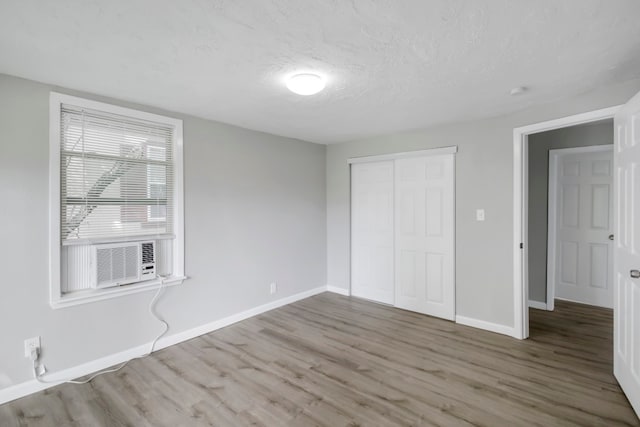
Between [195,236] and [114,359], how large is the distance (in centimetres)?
129

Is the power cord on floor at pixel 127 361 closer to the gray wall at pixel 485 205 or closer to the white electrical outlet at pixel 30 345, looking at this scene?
the white electrical outlet at pixel 30 345

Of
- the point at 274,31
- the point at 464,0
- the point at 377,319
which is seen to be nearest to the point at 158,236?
the point at 274,31

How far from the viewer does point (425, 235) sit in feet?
13.0

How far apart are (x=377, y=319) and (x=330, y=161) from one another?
8.07ft

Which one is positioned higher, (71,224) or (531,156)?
(531,156)

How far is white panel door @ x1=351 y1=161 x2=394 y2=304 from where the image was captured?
4371mm

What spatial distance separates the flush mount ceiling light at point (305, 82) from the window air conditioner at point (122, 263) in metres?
2.00

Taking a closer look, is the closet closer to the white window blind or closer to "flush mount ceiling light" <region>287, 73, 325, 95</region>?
"flush mount ceiling light" <region>287, 73, 325, 95</region>

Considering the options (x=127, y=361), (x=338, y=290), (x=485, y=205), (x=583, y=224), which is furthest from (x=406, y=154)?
(x=127, y=361)

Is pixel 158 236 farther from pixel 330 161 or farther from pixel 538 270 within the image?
pixel 538 270

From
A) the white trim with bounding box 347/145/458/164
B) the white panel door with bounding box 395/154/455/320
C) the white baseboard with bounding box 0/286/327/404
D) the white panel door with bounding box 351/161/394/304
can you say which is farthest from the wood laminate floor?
the white trim with bounding box 347/145/458/164

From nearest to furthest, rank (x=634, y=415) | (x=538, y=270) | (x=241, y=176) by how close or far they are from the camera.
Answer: (x=634, y=415), (x=241, y=176), (x=538, y=270)

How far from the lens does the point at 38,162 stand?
240cm

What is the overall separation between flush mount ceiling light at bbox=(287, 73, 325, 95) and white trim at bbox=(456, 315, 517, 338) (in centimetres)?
302
